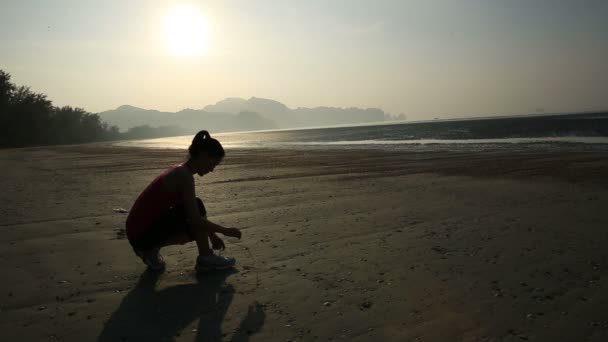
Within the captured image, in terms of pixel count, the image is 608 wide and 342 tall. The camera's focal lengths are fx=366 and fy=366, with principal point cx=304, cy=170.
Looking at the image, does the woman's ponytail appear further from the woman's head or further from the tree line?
the tree line

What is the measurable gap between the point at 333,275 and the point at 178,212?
5.79ft

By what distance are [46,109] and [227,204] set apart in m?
74.4

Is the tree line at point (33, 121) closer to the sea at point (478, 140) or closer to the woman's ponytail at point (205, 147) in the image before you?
the sea at point (478, 140)

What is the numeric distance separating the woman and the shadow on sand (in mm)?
359

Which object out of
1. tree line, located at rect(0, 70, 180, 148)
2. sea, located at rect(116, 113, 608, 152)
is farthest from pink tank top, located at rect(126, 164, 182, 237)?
tree line, located at rect(0, 70, 180, 148)

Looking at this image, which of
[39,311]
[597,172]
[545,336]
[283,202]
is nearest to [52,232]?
[39,311]

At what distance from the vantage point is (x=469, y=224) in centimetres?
585

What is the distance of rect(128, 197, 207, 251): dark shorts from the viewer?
379 cm

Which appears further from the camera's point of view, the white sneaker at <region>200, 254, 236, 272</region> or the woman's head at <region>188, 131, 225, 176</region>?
the white sneaker at <region>200, 254, 236, 272</region>

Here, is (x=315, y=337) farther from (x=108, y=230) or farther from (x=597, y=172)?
(x=597, y=172)

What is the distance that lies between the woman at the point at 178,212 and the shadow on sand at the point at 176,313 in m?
0.36

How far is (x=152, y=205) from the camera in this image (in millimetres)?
3742

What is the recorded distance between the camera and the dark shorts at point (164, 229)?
3.79 metres

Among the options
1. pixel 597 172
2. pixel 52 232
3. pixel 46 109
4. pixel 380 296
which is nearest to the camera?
pixel 380 296
